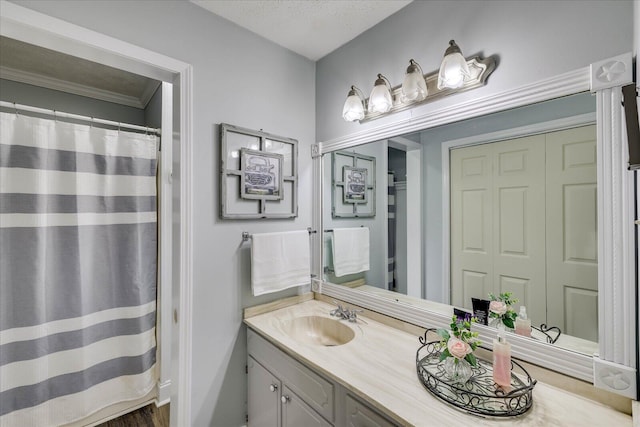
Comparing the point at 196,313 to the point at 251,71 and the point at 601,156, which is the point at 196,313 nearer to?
the point at 251,71

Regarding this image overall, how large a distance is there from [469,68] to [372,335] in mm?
1292

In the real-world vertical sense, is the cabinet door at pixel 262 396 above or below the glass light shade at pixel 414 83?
below

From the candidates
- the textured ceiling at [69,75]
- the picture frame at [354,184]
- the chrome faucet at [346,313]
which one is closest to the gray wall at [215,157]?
the chrome faucet at [346,313]

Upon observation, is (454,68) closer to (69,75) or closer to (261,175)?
(261,175)

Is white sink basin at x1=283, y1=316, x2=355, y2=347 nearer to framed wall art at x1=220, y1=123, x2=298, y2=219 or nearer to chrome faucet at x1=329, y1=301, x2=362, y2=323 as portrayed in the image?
chrome faucet at x1=329, y1=301, x2=362, y2=323

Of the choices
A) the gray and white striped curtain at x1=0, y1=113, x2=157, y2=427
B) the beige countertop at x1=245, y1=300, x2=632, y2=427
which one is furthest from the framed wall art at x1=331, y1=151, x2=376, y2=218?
the gray and white striped curtain at x1=0, y1=113, x2=157, y2=427

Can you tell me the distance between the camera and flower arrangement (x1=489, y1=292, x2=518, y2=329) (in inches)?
41.4

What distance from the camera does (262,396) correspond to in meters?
1.48

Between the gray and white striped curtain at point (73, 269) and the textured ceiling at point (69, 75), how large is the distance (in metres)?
0.81

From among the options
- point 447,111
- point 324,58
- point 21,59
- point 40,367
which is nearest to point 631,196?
point 447,111

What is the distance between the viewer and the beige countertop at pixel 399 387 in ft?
2.65

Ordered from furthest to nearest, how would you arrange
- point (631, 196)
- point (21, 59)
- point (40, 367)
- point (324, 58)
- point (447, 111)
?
point (21, 59) → point (324, 58) → point (40, 367) → point (447, 111) → point (631, 196)

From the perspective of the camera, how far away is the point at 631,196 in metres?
0.84

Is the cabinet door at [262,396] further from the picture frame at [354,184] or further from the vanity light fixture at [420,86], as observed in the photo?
the vanity light fixture at [420,86]
